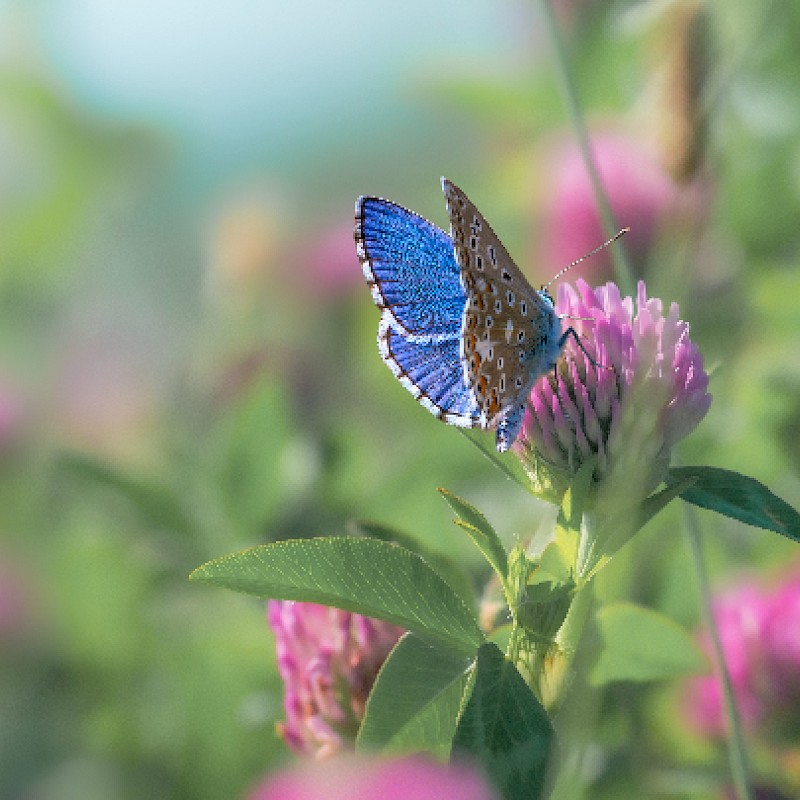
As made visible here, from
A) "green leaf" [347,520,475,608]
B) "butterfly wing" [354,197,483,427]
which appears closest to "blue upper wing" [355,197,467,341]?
"butterfly wing" [354,197,483,427]

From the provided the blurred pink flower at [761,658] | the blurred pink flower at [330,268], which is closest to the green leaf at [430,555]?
the blurred pink flower at [761,658]

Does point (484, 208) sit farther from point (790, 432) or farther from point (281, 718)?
point (281, 718)

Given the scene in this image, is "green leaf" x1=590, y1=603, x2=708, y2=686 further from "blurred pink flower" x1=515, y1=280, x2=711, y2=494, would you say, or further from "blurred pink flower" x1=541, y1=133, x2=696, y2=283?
"blurred pink flower" x1=541, y1=133, x2=696, y2=283

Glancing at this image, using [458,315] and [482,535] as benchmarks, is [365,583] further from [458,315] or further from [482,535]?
[458,315]

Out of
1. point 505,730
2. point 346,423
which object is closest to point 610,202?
point 346,423

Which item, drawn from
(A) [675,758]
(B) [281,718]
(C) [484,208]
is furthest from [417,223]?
(C) [484,208]

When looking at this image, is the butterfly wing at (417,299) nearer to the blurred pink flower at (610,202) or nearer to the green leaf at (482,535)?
the green leaf at (482,535)
